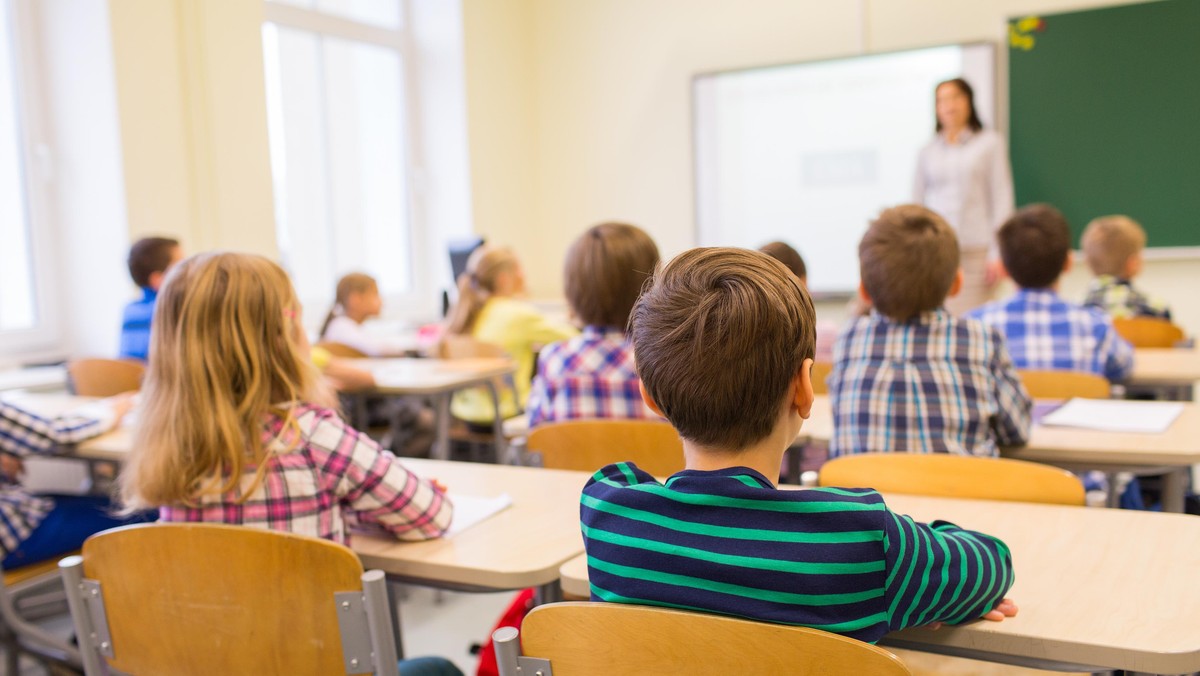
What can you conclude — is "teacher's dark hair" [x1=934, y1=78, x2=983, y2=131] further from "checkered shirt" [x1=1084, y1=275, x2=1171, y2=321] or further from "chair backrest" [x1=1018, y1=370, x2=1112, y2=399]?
"chair backrest" [x1=1018, y1=370, x2=1112, y2=399]

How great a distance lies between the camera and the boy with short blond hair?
379cm

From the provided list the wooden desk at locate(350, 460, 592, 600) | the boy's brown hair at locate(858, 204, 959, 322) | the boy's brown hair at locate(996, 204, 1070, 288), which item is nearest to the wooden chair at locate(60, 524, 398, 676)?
the wooden desk at locate(350, 460, 592, 600)

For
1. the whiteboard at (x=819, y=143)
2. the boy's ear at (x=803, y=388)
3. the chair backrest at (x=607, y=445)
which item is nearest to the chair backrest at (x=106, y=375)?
the chair backrest at (x=607, y=445)

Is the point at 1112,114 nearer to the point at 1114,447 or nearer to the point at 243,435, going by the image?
the point at 1114,447

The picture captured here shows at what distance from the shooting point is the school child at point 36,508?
2.31 meters

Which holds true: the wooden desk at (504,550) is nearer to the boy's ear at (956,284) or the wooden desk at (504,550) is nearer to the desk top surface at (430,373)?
the boy's ear at (956,284)

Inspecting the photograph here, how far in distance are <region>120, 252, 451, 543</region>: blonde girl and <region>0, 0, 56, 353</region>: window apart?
3.07 metres

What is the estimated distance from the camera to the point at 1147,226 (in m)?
4.88

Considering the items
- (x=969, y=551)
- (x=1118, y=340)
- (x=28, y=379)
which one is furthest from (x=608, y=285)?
(x=28, y=379)

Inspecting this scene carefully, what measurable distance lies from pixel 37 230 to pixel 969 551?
4185mm

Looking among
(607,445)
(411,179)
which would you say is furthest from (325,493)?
(411,179)

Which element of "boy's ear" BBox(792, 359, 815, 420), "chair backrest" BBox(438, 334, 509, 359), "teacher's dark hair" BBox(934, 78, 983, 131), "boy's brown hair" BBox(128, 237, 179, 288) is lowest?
"chair backrest" BBox(438, 334, 509, 359)

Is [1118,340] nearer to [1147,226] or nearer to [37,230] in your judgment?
[1147,226]

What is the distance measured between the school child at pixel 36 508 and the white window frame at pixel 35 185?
1.86m
